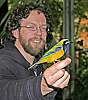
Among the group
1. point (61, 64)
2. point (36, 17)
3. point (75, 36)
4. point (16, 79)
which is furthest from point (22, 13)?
point (75, 36)

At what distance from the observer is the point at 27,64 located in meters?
1.48

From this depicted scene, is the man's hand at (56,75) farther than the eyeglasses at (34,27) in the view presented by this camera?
No

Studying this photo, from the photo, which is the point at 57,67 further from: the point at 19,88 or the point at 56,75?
the point at 19,88

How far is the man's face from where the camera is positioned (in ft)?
4.88

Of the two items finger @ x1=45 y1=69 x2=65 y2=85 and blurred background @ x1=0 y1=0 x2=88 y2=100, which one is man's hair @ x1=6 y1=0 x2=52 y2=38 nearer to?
finger @ x1=45 y1=69 x2=65 y2=85

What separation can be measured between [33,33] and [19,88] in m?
0.40

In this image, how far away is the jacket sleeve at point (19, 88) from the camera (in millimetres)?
1064

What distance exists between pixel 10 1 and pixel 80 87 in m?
1.12

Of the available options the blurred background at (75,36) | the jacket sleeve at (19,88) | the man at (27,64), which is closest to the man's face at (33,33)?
the man at (27,64)

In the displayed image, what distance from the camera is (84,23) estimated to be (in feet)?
10.9

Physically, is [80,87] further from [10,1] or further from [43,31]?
[43,31]

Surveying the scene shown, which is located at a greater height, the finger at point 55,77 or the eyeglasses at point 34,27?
the eyeglasses at point 34,27

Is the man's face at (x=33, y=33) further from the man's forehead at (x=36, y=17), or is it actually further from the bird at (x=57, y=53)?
the bird at (x=57, y=53)

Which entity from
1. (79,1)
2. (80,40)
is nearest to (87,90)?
(80,40)
